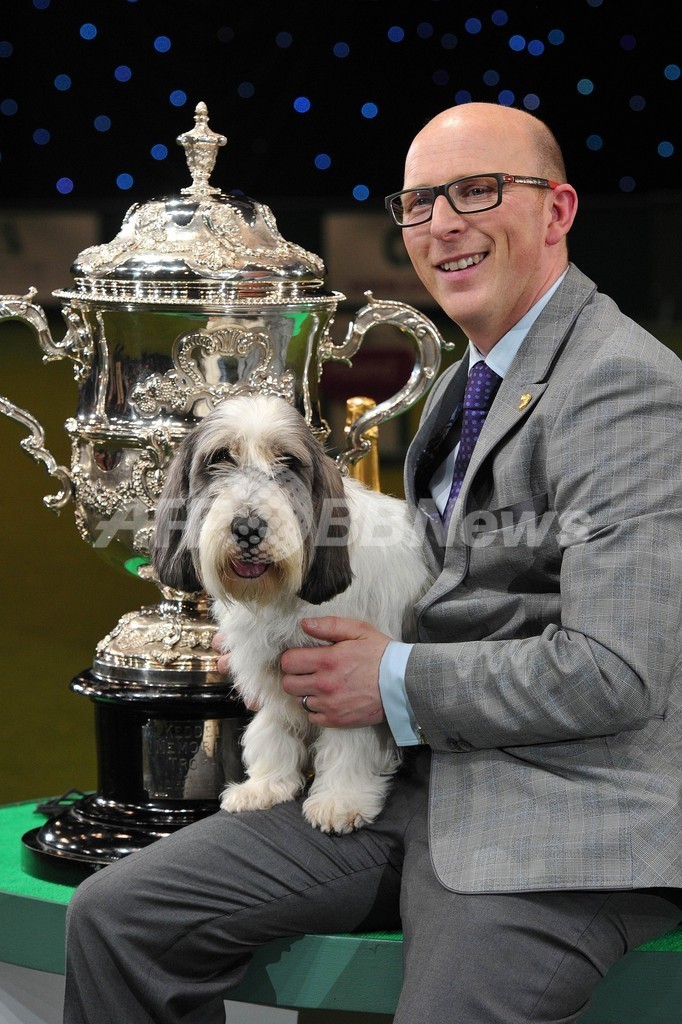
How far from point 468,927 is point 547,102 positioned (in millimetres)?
6953

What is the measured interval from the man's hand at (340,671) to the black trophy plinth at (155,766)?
18.9 inches

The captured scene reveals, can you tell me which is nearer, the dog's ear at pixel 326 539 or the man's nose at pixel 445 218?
the dog's ear at pixel 326 539

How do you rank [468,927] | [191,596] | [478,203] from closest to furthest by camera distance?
1. [468,927]
2. [478,203]
3. [191,596]

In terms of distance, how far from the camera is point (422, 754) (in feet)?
7.79

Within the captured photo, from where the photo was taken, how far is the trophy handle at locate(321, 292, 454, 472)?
9.18 feet

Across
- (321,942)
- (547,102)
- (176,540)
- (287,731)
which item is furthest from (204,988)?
(547,102)

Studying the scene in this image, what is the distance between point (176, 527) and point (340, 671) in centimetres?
36

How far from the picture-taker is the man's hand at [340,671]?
2115mm

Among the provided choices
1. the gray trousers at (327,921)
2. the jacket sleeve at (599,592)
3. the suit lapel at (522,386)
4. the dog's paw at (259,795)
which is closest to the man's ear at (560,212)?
the suit lapel at (522,386)

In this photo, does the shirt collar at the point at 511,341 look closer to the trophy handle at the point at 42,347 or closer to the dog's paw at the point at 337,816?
the dog's paw at the point at 337,816

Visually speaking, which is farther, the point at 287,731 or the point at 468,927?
the point at 287,731

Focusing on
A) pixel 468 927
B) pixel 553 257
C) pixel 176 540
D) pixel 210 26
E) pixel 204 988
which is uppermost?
pixel 210 26

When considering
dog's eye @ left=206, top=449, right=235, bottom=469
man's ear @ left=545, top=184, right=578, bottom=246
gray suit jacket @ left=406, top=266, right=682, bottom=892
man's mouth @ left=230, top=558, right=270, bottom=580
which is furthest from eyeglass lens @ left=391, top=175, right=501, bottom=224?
man's mouth @ left=230, top=558, right=270, bottom=580

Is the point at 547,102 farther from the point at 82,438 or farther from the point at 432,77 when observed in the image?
the point at 82,438
